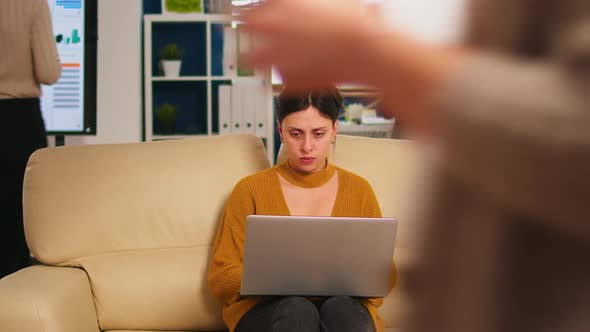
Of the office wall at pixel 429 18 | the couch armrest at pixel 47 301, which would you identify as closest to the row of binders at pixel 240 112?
the couch armrest at pixel 47 301

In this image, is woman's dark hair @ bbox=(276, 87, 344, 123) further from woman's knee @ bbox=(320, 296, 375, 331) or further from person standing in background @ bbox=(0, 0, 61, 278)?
person standing in background @ bbox=(0, 0, 61, 278)

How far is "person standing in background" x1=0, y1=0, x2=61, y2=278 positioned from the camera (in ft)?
9.47

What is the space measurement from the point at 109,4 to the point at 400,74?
14.1ft

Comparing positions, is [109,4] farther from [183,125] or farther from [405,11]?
[405,11]

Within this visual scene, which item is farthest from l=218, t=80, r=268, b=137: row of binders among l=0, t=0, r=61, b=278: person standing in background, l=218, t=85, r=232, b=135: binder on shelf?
l=0, t=0, r=61, b=278: person standing in background

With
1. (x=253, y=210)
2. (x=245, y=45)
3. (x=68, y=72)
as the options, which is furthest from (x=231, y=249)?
(x=68, y=72)

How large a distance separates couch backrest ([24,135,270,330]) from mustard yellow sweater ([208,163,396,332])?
0.49 feet

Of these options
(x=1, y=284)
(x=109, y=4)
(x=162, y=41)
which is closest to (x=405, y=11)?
(x=1, y=284)

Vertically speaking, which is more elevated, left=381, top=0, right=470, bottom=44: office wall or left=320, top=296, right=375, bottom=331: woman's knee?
left=381, top=0, right=470, bottom=44: office wall

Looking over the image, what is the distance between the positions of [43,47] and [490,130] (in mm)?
2956

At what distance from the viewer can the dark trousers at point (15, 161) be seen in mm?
2900

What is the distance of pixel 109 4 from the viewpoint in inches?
170

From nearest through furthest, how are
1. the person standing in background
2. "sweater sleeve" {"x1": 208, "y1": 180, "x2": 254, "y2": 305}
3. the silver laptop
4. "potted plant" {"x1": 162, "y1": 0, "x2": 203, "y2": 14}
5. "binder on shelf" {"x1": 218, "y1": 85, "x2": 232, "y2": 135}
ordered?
the silver laptop, "sweater sleeve" {"x1": 208, "y1": 180, "x2": 254, "y2": 305}, the person standing in background, "binder on shelf" {"x1": 218, "y1": 85, "x2": 232, "y2": 135}, "potted plant" {"x1": 162, "y1": 0, "x2": 203, "y2": 14}

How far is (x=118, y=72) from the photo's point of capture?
14.4 feet
